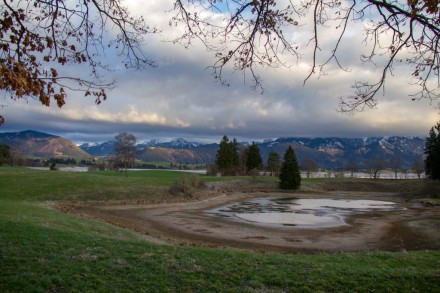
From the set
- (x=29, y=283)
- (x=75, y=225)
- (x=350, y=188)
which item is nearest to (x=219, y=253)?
(x=29, y=283)

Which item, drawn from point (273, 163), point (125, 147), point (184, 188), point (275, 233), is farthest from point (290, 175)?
point (275, 233)

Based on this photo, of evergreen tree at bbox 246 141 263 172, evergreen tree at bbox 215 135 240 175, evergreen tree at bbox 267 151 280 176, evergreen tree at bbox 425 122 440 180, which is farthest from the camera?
evergreen tree at bbox 267 151 280 176

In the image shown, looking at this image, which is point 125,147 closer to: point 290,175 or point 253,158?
point 290,175

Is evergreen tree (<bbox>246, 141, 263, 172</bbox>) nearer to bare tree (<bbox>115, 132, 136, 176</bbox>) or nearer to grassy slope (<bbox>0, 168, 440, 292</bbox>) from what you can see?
bare tree (<bbox>115, 132, 136, 176</bbox>)

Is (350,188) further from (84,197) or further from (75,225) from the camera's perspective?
(75,225)

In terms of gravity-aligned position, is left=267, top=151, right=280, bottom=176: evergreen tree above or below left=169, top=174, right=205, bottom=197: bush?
above

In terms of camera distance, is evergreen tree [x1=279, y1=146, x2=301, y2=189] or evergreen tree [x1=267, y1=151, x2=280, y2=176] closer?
evergreen tree [x1=279, y1=146, x2=301, y2=189]

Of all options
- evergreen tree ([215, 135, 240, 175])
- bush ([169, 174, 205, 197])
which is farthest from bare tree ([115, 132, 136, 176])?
evergreen tree ([215, 135, 240, 175])

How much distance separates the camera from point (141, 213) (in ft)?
111

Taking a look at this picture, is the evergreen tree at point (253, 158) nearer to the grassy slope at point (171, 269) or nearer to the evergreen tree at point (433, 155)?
the evergreen tree at point (433, 155)

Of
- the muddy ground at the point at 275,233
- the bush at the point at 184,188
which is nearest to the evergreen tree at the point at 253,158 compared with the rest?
the bush at the point at 184,188

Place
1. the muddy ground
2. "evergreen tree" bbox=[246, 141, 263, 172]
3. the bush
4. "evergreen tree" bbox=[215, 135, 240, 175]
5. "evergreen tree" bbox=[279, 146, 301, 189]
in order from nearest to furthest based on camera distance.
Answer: the muddy ground → the bush → "evergreen tree" bbox=[279, 146, 301, 189] → "evergreen tree" bbox=[215, 135, 240, 175] → "evergreen tree" bbox=[246, 141, 263, 172]

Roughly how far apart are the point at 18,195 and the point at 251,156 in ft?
221

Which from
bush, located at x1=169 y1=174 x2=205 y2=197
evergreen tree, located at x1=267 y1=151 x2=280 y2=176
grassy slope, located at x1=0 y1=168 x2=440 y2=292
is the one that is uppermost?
evergreen tree, located at x1=267 y1=151 x2=280 y2=176
